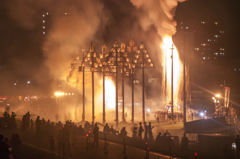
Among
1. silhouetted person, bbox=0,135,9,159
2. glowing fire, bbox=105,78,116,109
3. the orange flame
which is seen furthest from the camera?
glowing fire, bbox=105,78,116,109

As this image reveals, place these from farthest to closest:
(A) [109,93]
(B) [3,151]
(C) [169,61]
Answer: (A) [109,93]
(C) [169,61]
(B) [3,151]

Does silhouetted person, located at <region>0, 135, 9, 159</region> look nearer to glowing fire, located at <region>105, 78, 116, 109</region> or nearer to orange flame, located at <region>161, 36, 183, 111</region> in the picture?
orange flame, located at <region>161, 36, 183, 111</region>

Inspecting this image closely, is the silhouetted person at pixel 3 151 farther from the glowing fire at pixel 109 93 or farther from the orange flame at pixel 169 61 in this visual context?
the glowing fire at pixel 109 93

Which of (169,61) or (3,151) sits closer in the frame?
(3,151)

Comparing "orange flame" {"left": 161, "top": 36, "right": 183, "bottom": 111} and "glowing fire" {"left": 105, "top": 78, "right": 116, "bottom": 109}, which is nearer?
"orange flame" {"left": 161, "top": 36, "right": 183, "bottom": 111}

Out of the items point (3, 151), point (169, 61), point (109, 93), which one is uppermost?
point (169, 61)

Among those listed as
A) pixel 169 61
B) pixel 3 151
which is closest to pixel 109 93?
pixel 169 61

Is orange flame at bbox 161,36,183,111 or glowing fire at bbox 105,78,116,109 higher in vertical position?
orange flame at bbox 161,36,183,111

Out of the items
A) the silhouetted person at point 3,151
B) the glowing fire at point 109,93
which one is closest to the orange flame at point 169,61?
the glowing fire at point 109,93

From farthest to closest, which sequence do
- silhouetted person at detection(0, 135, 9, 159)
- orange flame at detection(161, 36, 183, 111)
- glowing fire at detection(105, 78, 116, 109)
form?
glowing fire at detection(105, 78, 116, 109), orange flame at detection(161, 36, 183, 111), silhouetted person at detection(0, 135, 9, 159)

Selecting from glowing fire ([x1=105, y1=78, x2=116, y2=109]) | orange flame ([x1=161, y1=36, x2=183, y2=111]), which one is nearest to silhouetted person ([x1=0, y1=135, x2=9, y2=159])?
orange flame ([x1=161, y1=36, x2=183, y2=111])

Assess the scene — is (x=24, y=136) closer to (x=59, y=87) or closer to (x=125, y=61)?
(x=125, y=61)

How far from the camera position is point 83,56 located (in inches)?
1262

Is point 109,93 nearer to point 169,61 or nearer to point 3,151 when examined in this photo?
point 169,61
